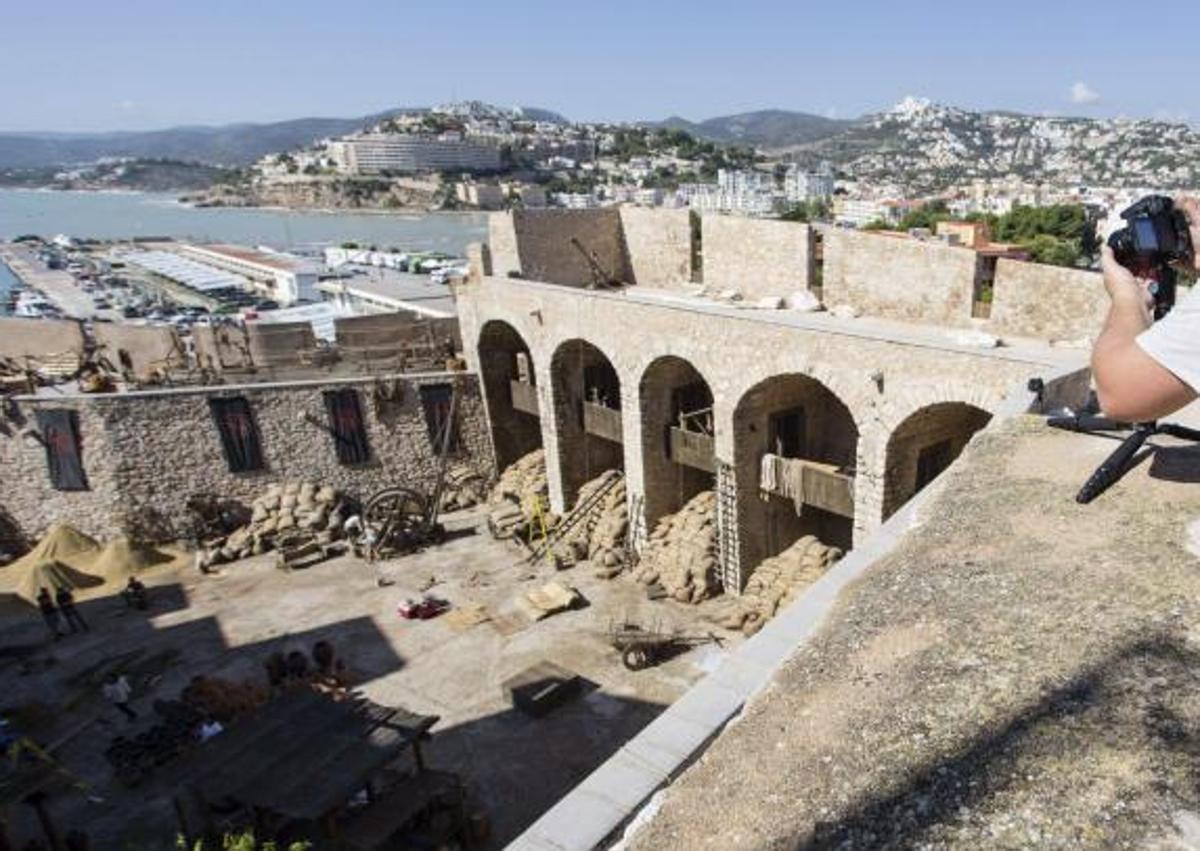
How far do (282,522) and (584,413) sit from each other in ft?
26.3

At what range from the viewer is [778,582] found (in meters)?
14.9

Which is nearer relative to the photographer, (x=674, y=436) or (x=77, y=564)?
(x=674, y=436)

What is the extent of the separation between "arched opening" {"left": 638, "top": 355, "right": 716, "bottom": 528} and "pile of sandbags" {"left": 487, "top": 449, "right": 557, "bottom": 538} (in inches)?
136

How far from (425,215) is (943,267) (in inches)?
6015

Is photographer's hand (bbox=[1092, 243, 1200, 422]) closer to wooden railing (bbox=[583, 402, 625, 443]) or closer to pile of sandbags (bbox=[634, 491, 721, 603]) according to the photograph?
pile of sandbags (bbox=[634, 491, 721, 603])

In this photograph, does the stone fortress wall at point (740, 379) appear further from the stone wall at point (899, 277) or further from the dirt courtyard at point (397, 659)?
the dirt courtyard at point (397, 659)

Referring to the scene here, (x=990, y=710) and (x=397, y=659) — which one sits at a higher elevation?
(x=990, y=710)

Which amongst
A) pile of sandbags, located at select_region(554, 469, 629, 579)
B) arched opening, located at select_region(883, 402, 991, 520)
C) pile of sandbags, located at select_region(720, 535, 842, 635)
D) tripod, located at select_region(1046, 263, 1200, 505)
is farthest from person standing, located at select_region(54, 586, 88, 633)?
tripod, located at select_region(1046, 263, 1200, 505)

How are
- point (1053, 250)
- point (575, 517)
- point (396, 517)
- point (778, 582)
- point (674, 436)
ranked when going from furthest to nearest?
point (1053, 250), point (396, 517), point (575, 517), point (674, 436), point (778, 582)

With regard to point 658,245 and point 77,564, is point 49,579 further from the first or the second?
point 658,245

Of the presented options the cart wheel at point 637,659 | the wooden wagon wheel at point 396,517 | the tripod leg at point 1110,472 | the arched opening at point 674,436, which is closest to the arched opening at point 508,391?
the wooden wagon wheel at point 396,517

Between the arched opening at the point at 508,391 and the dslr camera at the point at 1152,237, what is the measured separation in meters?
16.2

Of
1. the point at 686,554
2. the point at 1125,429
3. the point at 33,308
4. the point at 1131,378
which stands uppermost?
the point at 1131,378

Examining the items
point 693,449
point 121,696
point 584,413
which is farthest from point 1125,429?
point 121,696
